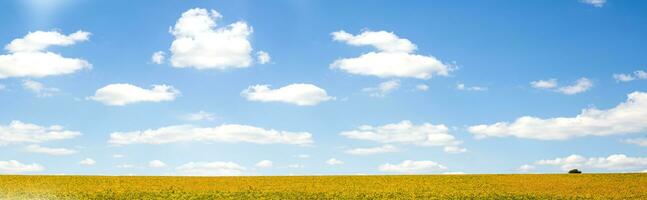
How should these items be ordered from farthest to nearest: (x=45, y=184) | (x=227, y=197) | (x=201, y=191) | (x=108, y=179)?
(x=108, y=179)
(x=45, y=184)
(x=201, y=191)
(x=227, y=197)

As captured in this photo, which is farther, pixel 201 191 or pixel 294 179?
pixel 294 179

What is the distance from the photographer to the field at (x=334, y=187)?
5075 cm

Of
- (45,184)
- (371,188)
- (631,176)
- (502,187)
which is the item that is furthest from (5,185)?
(631,176)

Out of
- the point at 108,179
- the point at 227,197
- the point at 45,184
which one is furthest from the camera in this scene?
the point at 108,179

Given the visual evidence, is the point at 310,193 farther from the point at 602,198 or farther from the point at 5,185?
Result: the point at 5,185

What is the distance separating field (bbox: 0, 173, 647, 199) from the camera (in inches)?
1998

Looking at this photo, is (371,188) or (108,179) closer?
(371,188)

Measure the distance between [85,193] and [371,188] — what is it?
21908 mm

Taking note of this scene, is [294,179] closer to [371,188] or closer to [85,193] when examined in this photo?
[371,188]

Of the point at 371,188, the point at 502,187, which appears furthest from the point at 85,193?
the point at 502,187

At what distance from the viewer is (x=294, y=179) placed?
6388 centimetres

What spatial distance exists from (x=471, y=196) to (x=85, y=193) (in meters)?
27.9

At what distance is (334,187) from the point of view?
5694cm

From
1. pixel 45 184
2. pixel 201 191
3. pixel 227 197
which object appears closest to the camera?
pixel 227 197
